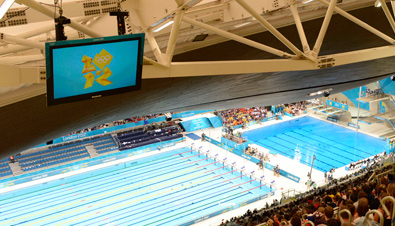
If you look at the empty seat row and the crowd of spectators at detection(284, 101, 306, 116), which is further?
the crowd of spectators at detection(284, 101, 306, 116)

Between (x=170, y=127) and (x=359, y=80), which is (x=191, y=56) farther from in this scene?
(x=170, y=127)

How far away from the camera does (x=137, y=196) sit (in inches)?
667

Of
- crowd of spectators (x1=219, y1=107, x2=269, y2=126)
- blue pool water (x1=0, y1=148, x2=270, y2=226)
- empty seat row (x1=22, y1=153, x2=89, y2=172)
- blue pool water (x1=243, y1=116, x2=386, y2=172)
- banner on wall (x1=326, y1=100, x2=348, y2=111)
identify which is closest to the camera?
blue pool water (x1=0, y1=148, x2=270, y2=226)

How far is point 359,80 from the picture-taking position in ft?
35.4

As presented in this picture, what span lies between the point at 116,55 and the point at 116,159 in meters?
17.6

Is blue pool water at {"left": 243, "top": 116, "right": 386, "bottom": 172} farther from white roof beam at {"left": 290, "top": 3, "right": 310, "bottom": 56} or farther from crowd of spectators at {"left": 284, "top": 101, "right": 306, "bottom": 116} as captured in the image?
white roof beam at {"left": 290, "top": 3, "right": 310, "bottom": 56}

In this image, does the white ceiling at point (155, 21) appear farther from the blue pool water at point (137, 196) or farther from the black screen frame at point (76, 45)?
the blue pool water at point (137, 196)

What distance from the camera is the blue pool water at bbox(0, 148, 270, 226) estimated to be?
1527 centimetres

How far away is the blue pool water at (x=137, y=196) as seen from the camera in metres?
15.3

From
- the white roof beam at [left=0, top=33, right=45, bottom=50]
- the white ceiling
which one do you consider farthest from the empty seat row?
the white roof beam at [left=0, top=33, right=45, bottom=50]

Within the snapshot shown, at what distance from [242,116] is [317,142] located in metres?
5.82

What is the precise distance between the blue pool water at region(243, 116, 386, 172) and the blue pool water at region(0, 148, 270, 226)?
4244mm

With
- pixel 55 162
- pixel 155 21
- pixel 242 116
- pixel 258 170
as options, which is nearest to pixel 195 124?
pixel 242 116

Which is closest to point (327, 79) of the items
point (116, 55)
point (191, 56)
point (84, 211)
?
point (191, 56)
